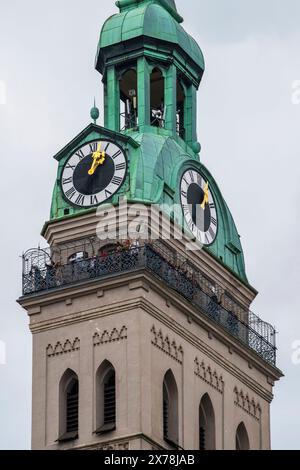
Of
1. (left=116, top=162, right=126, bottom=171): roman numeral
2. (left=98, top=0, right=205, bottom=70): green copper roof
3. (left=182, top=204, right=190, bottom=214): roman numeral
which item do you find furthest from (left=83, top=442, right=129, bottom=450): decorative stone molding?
(left=98, top=0, right=205, bottom=70): green copper roof

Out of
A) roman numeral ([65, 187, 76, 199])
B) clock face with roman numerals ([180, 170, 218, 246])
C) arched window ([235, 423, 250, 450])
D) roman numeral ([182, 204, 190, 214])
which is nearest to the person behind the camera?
roman numeral ([65, 187, 76, 199])

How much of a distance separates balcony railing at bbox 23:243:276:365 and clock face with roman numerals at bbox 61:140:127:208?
2052 mm

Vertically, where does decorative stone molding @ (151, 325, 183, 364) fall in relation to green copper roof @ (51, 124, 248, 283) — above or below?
below

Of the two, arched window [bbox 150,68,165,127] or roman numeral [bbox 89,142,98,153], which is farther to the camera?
arched window [bbox 150,68,165,127]

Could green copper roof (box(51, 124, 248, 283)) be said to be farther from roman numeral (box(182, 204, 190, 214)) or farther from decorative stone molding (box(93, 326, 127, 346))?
decorative stone molding (box(93, 326, 127, 346))

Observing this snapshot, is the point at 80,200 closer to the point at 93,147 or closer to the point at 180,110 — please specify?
the point at 93,147

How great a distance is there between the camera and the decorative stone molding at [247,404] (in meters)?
107

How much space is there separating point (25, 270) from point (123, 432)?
674cm

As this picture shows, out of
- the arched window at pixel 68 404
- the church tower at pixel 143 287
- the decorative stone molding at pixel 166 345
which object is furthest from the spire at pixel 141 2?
the arched window at pixel 68 404

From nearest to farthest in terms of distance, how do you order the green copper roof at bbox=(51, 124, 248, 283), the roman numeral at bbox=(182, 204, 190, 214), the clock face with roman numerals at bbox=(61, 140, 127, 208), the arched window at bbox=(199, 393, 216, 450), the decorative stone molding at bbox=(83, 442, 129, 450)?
the decorative stone molding at bbox=(83, 442, 129, 450)
the arched window at bbox=(199, 393, 216, 450)
the green copper roof at bbox=(51, 124, 248, 283)
the clock face with roman numerals at bbox=(61, 140, 127, 208)
the roman numeral at bbox=(182, 204, 190, 214)

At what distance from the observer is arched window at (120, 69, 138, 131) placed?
111m

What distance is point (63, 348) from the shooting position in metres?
104

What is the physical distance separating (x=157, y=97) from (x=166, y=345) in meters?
11.7

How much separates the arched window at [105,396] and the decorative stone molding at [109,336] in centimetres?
65
